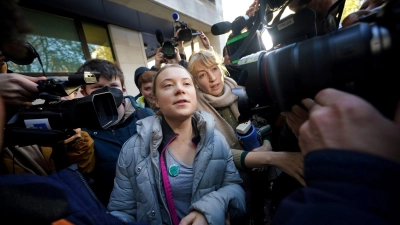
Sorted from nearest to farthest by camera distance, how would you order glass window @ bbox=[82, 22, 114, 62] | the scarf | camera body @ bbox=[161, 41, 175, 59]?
the scarf < camera body @ bbox=[161, 41, 175, 59] < glass window @ bbox=[82, 22, 114, 62]

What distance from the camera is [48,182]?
46 cm

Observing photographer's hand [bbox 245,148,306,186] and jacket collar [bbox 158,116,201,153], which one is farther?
jacket collar [bbox 158,116,201,153]

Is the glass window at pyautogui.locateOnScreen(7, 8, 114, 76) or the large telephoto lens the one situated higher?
the glass window at pyautogui.locateOnScreen(7, 8, 114, 76)

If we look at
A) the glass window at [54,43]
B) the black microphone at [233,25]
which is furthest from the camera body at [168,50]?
the glass window at [54,43]

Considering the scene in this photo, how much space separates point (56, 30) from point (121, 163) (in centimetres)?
410

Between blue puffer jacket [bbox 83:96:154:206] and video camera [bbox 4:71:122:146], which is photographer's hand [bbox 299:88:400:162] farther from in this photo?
blue puffer jacket [bbox 83:96:154:206]

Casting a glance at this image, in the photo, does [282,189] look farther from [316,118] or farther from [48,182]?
[48,182]

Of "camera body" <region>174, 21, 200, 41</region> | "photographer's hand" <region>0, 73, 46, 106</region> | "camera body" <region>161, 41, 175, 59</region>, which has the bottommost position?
"photographer's hand" <region>0, 73, 46, 106</region>

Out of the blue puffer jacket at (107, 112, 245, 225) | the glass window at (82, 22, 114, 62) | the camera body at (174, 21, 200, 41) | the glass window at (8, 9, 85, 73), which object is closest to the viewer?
the blue puffer jacket at (107, 112, 245, 225)

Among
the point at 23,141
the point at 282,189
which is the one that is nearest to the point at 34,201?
the point at 23,141

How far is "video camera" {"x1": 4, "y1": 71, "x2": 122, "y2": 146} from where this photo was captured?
0.71 m

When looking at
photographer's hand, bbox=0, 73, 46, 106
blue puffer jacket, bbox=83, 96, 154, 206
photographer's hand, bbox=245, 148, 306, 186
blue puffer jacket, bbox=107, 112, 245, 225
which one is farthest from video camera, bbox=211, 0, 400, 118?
blue puffer jacket, bbox=83, 96, 154, 206

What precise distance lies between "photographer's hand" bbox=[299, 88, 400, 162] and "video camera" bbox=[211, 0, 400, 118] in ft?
0.28

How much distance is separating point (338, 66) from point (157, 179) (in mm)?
1015
